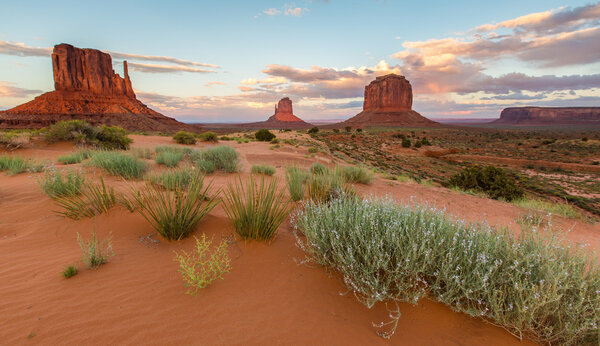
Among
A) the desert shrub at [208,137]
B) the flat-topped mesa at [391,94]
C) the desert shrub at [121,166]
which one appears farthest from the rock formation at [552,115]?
the desert shrub at [121,166]

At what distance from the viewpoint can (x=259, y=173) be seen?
10125mm

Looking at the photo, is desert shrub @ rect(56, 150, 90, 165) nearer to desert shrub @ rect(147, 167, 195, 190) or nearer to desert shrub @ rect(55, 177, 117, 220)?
desert shrub @ rect(55, 177, 117, 220)

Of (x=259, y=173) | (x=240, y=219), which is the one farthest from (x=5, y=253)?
(x=259, y=173)

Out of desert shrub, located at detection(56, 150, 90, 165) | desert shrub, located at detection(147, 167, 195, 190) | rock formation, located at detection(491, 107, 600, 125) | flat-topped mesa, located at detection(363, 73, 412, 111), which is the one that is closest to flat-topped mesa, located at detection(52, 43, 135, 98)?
desert shrub, located at detection(56, 150, 90, 165)

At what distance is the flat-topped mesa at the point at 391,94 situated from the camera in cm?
10519

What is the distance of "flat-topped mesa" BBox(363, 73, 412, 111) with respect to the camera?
105 metres

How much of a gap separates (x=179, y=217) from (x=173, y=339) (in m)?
2.00

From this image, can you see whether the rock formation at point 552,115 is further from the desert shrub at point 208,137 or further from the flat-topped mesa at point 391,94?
the desert shrub at point 208,137

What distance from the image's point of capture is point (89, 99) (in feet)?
221

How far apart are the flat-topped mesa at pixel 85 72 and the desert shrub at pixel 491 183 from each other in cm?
8962

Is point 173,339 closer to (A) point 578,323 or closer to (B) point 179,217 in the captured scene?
(B) point 179,217

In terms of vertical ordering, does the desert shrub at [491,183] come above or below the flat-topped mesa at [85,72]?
below

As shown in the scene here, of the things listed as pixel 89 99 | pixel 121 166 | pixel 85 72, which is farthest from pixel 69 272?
pixel 85 72

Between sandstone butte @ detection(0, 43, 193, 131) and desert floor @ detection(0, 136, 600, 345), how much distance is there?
61390 millimetres
